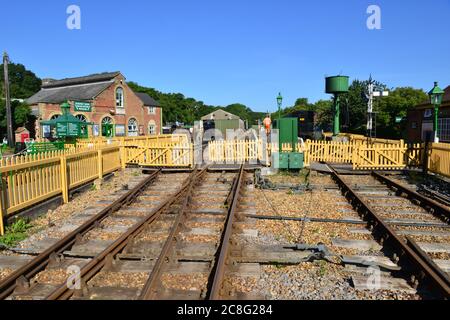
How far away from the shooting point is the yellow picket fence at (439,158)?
479 inches

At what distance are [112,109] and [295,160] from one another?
3162cm

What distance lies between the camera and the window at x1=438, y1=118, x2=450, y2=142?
2726cm

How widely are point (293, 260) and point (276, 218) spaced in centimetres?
238

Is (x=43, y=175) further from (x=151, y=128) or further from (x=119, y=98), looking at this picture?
(x=151, y=128)

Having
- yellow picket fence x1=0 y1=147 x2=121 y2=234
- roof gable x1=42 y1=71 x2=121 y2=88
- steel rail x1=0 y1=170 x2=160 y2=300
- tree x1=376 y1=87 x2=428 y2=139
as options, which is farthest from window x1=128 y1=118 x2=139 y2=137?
steel rail x1=0 y1=170 x2=160 y2=300

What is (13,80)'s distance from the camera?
110 m

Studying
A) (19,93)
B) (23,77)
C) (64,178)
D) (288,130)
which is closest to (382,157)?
(288,130)

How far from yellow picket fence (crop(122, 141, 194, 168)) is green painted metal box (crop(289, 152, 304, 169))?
4.29 meters

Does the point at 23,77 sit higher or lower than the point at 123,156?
higher

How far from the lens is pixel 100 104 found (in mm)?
38906

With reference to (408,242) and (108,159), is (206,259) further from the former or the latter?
(108,159)

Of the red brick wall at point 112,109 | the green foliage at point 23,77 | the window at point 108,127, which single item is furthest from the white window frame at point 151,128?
the green foliage at point 23,77

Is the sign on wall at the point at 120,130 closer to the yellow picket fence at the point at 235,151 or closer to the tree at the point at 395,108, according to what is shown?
the yellow picket fence at the point at 235,151
